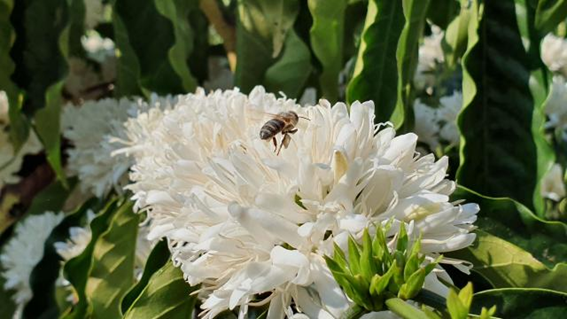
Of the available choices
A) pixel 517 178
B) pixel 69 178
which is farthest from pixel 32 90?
pixel 517 178

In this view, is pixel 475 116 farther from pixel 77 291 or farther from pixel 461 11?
pixel 77 291

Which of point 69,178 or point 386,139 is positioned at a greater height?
point 386,139

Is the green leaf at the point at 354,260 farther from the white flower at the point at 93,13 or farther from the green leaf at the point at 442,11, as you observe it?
the white flower at the point at 93,13

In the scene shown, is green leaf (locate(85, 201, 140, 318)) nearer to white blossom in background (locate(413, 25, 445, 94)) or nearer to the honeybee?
the honeybee

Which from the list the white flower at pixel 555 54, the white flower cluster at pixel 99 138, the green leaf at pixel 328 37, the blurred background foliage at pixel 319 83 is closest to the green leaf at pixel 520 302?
the blurred background foliage at pixel 319 83

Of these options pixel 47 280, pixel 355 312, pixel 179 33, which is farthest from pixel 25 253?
pixel 355 312

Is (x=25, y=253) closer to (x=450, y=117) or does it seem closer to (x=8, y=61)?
(x=8, y=61)

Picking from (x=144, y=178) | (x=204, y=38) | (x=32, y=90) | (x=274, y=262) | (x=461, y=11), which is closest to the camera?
(x=274, y=262)
